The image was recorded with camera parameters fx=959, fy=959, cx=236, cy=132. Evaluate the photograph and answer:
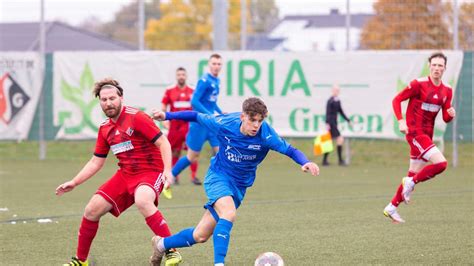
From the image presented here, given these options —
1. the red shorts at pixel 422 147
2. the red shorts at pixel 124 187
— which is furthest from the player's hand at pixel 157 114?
the red shorts at pixel 422 147

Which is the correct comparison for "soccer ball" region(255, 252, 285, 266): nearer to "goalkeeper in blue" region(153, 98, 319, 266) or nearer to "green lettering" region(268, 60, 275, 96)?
"goalkeeper in blue" region(153, 98, 319, 266)

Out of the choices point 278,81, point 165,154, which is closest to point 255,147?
point 165,154

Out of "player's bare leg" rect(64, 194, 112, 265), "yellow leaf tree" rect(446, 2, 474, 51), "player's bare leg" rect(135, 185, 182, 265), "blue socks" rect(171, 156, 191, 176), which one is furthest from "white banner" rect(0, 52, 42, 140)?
A: "player's bare leg" rect(135, 185, 182, 265)

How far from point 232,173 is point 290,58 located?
46.9ft

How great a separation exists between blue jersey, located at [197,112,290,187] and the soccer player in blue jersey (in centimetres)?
618

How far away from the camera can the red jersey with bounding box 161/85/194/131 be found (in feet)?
56.7

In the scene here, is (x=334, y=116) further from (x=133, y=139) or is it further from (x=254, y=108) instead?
(x=254, y=108)

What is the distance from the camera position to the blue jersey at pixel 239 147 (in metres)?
7.90

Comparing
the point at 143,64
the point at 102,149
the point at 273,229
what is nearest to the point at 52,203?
the point at 273,229

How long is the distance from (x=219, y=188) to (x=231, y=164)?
253 millimetres

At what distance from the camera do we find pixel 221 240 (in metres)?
7.55

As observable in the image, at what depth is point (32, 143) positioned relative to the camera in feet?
80.9

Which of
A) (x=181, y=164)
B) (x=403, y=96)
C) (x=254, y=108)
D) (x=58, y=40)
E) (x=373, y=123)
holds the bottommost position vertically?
(x=181, y=164)

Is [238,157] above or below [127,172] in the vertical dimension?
above
